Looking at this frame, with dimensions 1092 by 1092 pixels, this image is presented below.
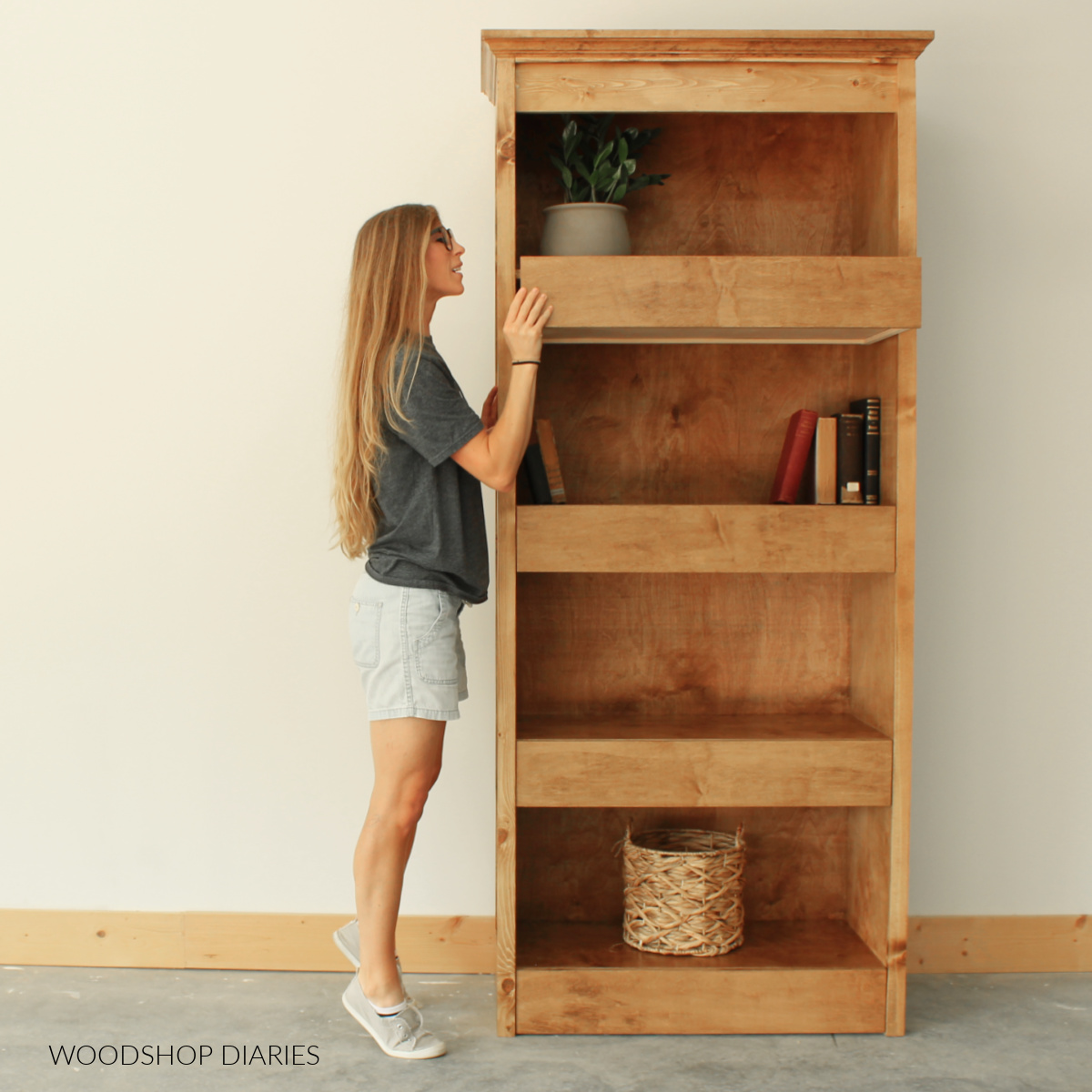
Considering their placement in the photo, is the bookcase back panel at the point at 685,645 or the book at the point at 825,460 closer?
the book at the point at 825,460

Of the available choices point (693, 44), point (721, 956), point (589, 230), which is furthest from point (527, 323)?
point (721, 956)

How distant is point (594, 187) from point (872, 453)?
81cm

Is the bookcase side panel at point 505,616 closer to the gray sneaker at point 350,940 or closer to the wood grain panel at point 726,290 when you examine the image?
the wood grain panel at point 726,290

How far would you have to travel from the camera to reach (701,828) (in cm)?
245

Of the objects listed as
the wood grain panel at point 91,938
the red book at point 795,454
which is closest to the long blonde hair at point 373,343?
the red book at point 795,454

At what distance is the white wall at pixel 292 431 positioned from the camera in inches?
94.4

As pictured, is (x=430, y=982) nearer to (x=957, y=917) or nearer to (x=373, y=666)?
(x=373, y=666)

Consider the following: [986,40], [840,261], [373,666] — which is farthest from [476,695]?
[986,40]

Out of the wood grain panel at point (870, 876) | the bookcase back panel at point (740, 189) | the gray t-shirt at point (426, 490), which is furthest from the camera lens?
the bookcase back panel at point (740, 189)

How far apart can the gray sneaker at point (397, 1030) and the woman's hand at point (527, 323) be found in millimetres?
1315

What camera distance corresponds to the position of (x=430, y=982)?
7.91 ft

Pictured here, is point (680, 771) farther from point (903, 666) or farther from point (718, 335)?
point (718, 335)

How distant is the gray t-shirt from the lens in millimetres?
1949

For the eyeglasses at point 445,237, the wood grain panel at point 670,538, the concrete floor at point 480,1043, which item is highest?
the eyeglasses at point 445,237
